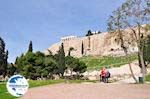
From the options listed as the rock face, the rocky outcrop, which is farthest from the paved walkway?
the rock face

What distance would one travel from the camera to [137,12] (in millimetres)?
45562

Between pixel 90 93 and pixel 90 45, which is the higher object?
pixel 90 45

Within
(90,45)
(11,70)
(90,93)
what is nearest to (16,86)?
(90,93)

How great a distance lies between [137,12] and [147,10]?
1127 millimetres

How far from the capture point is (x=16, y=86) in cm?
1110

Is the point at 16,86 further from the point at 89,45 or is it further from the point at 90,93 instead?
the point at 89,45

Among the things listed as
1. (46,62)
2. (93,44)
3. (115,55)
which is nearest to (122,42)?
(46,62)

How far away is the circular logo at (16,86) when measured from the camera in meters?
11.0

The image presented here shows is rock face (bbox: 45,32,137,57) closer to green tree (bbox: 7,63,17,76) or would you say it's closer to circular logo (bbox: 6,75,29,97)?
green tree (bbox: 7,63,17,76)

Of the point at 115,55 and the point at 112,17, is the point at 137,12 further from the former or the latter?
the point at 115,55

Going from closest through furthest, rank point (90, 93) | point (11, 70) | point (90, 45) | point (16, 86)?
point (16, 86), point (90, 93), point (11, 70), point (90, 45)

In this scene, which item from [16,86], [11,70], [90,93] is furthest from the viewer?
[11,70]

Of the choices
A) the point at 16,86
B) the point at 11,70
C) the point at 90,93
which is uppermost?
the point at 11,70

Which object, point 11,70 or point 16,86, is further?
point 11,70
